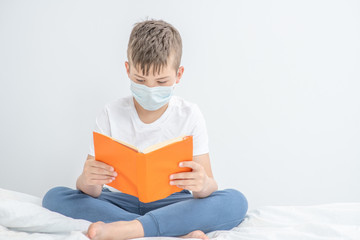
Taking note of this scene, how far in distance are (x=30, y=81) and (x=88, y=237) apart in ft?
4.51

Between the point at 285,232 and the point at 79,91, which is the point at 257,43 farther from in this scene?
the point at 285,232

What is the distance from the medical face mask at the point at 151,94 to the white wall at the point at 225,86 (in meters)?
0.75

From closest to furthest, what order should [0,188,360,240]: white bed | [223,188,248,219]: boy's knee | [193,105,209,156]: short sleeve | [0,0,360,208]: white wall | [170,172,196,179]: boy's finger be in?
1. [0,188,360,240]: white bed
2. [170,172,196,179]: boy's finger
3. [223,188,248,219]: boy's knee
4. [193,105,209,156]: short sleeve
5. [0,0,360,208]: white wall

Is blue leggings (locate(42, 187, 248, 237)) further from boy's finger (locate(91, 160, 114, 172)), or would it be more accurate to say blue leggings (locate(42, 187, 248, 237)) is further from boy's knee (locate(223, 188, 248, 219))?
boy's finger (locate(91, 160, 114, 172))

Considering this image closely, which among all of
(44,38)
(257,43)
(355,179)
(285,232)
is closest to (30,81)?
(44,38)

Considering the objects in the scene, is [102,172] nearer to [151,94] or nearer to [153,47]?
[151,94]

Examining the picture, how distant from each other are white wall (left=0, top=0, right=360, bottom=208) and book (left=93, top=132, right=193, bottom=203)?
100 centimetres

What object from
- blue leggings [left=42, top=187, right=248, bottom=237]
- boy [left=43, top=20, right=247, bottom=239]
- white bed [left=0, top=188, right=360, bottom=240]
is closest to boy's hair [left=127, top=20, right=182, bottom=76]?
boy [left=43, top=20, right=247, bottom=239]

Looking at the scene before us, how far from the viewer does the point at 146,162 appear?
1.28 metres

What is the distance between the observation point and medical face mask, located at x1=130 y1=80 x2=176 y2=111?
5.16 feet

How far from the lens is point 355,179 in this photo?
8.36 feet

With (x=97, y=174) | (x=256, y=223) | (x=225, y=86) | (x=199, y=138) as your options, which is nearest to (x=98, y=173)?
(x=97, y=174)

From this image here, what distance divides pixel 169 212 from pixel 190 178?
15 cm

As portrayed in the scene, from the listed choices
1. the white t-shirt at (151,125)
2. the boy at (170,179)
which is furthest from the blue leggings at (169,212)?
the white t-shirt at (151,125)
